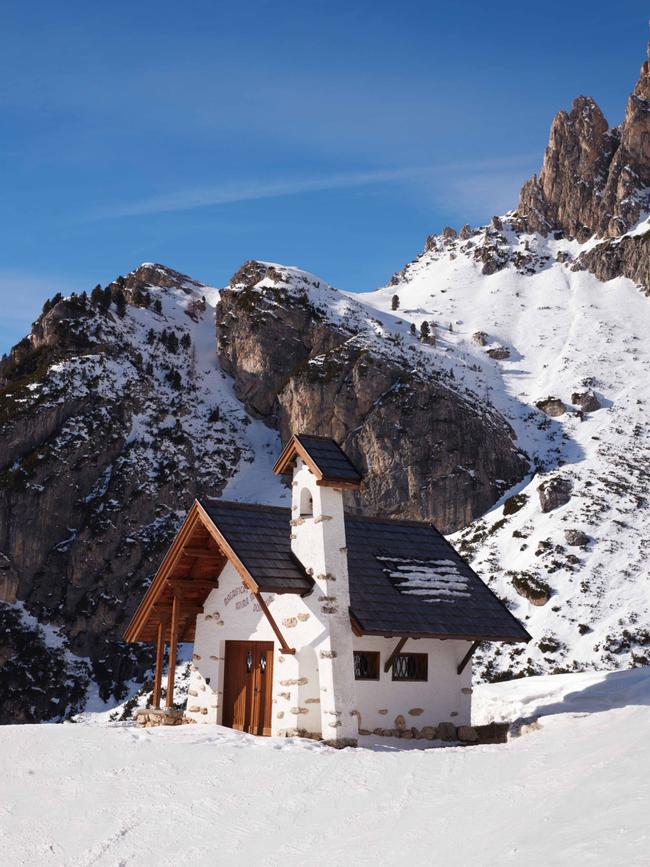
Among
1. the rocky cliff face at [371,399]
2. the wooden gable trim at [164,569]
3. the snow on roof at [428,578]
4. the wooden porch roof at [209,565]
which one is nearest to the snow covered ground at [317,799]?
the wooden porch roof at [209,565]

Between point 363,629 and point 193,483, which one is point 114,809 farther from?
point 193,483

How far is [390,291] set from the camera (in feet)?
372

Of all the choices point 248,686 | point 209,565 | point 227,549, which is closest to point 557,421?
point 209,565

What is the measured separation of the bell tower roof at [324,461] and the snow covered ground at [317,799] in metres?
5.70

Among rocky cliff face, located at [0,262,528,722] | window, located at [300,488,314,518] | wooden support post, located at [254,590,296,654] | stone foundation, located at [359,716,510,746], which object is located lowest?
stone foundation, located at [359,716,510,746]

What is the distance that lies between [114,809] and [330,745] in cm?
631

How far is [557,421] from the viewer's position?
260ft

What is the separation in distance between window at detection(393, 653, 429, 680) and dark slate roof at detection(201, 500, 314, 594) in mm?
3675

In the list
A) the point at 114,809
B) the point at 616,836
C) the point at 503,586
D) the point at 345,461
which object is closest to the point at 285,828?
the point at 114,809

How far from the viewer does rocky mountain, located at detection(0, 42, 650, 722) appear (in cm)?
6122

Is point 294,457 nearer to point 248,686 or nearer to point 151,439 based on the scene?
point 248,686

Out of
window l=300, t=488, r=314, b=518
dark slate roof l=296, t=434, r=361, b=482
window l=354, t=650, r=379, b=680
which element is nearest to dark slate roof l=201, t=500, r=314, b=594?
window l=300, t=488, r=314, b=518

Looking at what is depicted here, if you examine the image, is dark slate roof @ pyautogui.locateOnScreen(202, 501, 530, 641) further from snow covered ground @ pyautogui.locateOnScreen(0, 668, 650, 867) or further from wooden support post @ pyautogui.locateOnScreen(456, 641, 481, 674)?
snow covered ground @ pyautogui.locateOnScreen(0, 668, 650, 867)

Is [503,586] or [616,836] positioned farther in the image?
[503,586]
